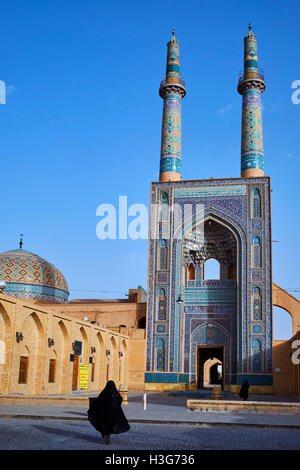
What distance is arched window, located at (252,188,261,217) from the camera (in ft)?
72.2

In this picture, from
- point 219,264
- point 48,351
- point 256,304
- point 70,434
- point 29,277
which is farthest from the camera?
point 29,277

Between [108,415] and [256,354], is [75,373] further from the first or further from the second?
[108,415]

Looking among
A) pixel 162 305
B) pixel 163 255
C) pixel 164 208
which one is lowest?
pixel 162 305

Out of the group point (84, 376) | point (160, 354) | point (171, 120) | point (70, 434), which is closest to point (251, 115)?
point (171, 120)

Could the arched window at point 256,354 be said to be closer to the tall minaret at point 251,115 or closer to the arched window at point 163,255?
the arched window at point 163,255

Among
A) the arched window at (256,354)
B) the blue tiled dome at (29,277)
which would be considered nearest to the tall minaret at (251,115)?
the arched window at (256,354)

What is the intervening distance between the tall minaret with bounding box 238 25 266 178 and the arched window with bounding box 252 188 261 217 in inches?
30.5

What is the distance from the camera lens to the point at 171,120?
2398cm

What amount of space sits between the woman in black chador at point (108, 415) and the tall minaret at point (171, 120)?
691 inches

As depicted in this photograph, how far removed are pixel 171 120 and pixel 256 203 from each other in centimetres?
522

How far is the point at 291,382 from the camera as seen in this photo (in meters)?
20.0

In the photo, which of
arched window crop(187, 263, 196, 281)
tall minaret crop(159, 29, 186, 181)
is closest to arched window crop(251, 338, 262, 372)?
arched window crop(187, 263, 196, 281)

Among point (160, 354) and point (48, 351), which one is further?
point (160, 354)
